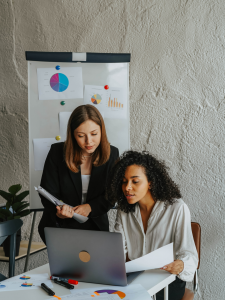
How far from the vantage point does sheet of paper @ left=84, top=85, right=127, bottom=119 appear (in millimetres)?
2232

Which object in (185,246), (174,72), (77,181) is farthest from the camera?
(174,72)

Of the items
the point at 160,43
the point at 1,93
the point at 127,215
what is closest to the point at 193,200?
the point at 127,215

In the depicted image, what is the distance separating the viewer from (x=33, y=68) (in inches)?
88.0

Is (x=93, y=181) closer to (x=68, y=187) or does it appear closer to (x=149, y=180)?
(x=68, y=187)

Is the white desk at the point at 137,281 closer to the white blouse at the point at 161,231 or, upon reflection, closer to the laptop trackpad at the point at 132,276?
the laptop trackpad at the point at 132,276

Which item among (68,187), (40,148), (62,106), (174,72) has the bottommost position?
(68,187)

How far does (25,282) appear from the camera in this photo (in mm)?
1124

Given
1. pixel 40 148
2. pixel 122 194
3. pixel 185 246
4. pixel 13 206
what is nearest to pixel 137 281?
pixel 185 246

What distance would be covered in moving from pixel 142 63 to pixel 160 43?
0.22 metres

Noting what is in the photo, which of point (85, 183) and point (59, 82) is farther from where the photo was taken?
point (59, 82)

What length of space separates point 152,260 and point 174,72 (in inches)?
71.4

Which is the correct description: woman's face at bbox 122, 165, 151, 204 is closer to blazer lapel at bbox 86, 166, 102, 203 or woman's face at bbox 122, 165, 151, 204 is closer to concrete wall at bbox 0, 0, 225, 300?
blazer lapel at bbox 86, 166, 102, 203

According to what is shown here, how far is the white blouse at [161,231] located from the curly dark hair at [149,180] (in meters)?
0.03

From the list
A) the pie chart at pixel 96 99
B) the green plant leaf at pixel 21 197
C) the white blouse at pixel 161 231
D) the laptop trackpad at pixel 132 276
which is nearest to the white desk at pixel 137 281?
the laptop trackpad at pixel 132 276
